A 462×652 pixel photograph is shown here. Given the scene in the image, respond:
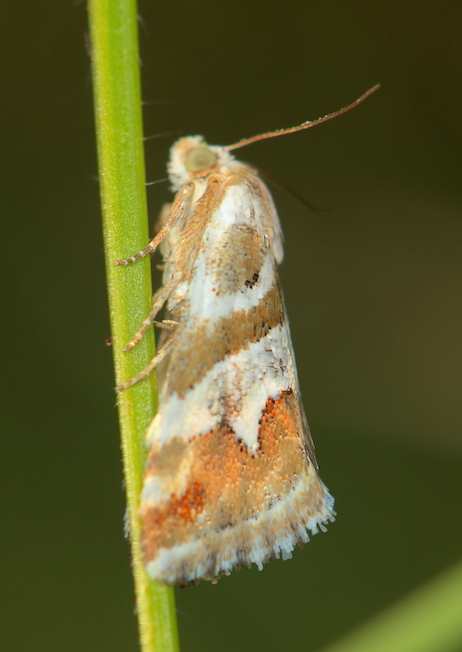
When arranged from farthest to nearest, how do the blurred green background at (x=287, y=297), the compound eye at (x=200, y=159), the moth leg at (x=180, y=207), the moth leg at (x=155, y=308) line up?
the blurred green background at (x=287, y=297), the compound eye at (x=200, y=159), the moth leg at (x=180, y=207), the moth leg at (x=155, y=308)

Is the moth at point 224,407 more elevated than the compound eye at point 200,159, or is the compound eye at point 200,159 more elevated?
the compound eye at point 200,159

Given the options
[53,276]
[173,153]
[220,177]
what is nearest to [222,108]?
[53,276]

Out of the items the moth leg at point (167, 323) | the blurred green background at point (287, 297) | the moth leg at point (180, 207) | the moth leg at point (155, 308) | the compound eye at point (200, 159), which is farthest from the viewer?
the blurred green background at point (287, 297)

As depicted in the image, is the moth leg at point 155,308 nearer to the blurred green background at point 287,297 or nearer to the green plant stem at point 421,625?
the green plant stem at point 421,625

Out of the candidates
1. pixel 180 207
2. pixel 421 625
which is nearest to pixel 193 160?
pixel 180 207

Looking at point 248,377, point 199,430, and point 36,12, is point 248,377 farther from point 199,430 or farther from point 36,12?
point 36,12

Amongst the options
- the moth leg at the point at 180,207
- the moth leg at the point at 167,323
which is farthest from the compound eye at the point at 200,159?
the moth leg at the point at 167,323

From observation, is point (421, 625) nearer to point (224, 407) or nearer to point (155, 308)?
point (224, 407)

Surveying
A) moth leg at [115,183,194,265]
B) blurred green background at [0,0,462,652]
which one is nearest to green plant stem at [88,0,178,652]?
moth leg at [115,183,194,265]

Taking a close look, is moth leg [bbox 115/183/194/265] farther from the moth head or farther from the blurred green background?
the blurred green background
